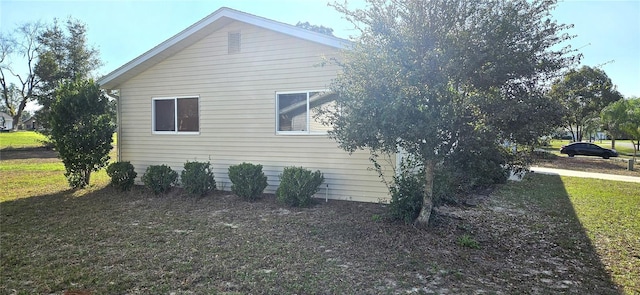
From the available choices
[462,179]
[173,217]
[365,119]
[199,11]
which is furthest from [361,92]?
Result: [199,11]

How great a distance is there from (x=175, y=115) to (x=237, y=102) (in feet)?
6.63

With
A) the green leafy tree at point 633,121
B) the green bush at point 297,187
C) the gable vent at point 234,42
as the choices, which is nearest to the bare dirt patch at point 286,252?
the green bush at point 297,187

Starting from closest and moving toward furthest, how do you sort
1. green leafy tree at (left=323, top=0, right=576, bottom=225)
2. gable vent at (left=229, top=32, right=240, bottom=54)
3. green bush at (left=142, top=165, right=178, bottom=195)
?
green leafy tree at (left=323, top=0, right=576, bottom=225) → green bush at (left=142, top=165, right=178, bottom=195) → gable vent at (left=229, top=32, right=240, bottom=54)

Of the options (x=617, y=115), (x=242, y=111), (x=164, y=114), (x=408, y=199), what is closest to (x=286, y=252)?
(x=408, y=199)

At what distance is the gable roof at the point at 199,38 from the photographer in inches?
298

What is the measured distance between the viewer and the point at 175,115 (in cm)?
970

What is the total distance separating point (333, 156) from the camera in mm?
7883

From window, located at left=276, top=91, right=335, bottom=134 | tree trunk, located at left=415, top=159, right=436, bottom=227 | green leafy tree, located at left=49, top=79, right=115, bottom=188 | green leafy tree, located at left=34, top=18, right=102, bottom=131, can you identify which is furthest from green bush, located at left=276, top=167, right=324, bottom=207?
green leafy tree, located at left=34, top=18, right=102, bottom=131

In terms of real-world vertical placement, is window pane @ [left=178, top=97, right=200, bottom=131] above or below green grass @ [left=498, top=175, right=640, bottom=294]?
above

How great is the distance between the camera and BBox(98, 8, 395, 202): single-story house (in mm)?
7867

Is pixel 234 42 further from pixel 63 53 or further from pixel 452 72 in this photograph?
pixel 63 53

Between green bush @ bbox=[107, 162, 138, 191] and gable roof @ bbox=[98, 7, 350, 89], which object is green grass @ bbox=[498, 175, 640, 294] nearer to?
gable roof @ bbox=[98, 7, 350, 89]

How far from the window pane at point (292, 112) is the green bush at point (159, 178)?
2.84m

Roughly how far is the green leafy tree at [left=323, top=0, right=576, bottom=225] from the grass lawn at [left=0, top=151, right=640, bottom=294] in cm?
147
